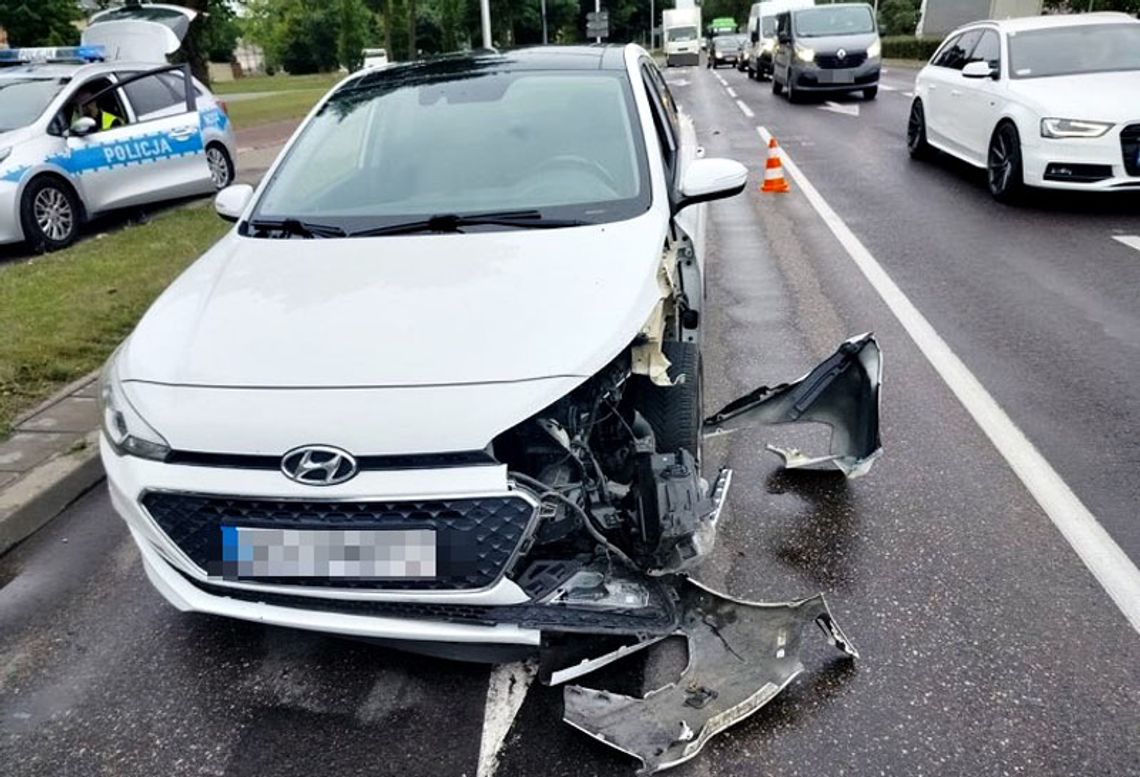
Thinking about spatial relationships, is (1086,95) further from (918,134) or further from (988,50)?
(918,134)

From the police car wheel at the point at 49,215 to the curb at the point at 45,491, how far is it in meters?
4.75

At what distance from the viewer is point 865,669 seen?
2.79 meters

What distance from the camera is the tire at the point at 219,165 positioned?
10.8 meters

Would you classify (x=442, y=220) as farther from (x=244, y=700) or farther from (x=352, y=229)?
(x=244, y=700)

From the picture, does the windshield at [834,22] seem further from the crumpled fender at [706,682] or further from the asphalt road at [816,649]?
the crumpled fender at [706,682]

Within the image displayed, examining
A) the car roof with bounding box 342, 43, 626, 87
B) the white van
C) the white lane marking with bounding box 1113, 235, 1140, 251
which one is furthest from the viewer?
the white van

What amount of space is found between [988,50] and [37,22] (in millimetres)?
39983

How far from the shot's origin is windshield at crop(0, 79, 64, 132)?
8.61 m

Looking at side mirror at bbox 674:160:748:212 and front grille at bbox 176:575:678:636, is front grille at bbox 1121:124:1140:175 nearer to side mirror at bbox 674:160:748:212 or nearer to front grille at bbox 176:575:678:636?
side mirror at bbox 674:160:748:212

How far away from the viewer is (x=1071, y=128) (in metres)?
8.05

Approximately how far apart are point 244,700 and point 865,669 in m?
1.91

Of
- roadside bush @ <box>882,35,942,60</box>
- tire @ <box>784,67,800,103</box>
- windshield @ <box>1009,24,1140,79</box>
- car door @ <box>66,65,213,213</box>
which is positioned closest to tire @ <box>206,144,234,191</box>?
car door @ <box>66,65,213,213</box>

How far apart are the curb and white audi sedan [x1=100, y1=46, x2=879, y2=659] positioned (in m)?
1.31

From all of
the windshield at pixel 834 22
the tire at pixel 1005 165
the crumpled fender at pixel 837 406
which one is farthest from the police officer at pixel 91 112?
the windshield at pixel 834 22
